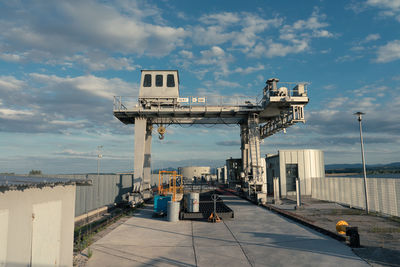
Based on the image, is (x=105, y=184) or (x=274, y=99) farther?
(x=105, y=184)

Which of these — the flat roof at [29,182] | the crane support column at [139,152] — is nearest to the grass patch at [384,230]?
the flat roof at [29,182]

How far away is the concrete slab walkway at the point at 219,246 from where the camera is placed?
8.27 meters

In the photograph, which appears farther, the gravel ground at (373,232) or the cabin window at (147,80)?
the cabin window at (147,80)

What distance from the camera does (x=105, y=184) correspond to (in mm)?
25781

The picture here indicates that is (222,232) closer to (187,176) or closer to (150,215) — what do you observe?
(150,215)

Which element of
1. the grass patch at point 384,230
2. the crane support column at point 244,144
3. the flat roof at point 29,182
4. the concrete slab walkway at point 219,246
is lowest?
the concrete slab walkway at point 219,246

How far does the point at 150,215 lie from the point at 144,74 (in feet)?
50.1

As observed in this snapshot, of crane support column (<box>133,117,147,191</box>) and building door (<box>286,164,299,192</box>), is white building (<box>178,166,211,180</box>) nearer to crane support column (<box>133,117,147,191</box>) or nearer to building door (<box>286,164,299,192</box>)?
building door (<box>286,164,299,192</box>)

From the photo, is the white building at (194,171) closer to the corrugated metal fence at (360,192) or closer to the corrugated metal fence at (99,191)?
the corrugated metal fence at (99,191)

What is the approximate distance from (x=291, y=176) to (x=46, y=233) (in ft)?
88.8

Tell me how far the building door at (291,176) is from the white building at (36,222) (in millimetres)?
25631

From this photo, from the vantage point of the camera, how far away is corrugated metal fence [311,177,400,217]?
50.4 feet

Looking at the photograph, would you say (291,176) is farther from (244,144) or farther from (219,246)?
(219,246)

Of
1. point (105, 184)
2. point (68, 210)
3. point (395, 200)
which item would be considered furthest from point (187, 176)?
point (68, 210)
